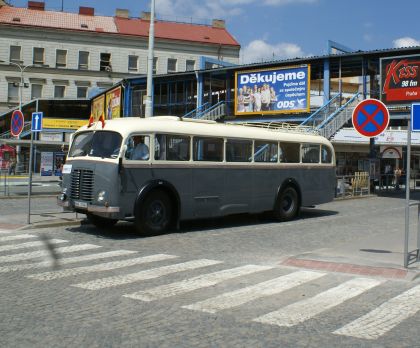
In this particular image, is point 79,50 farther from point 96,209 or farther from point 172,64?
point 96,209

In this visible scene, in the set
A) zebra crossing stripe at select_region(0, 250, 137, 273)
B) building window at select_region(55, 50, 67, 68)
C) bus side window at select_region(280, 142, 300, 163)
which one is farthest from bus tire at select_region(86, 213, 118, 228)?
building window at select_region(55, 50, 67, 68)

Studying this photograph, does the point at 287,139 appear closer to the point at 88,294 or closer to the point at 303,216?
the point at 303,216

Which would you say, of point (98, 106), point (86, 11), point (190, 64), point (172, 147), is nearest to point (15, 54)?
point (86, 11)

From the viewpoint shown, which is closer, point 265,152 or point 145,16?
point 265,152

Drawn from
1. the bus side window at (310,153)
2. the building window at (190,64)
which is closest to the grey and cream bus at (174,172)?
the bus side window at (310,153)

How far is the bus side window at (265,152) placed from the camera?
578 inches

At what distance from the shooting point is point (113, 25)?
71250 millimetres

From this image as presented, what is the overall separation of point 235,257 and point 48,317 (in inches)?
179

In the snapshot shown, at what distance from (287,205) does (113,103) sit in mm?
27853

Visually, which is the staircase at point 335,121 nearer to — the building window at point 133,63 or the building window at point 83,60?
the building window at point 133,63

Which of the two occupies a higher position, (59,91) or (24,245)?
(59,91)

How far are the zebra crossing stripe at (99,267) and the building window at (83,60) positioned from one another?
62278 mm

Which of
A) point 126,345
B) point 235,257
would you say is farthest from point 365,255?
point 126,345

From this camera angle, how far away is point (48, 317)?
5.74 meters
